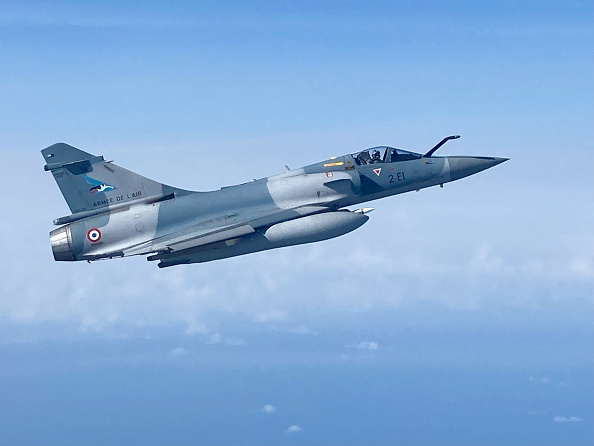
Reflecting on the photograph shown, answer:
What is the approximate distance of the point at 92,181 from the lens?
31.6 m

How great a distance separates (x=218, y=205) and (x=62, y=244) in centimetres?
638

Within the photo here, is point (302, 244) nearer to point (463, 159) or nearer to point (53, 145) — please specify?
point (463, 159)

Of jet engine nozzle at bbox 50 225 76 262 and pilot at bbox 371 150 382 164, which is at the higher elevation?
pilot at bbox 371 150 382 164

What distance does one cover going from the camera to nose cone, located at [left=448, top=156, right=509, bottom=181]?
32.4m

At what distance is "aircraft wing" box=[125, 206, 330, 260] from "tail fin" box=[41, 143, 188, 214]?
89.1 inches

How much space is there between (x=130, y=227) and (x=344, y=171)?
897 centimetres

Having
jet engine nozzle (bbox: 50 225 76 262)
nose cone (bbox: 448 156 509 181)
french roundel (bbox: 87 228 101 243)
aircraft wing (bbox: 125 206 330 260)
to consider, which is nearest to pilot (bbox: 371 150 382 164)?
nose cone (bbox: 448 156 509 181)

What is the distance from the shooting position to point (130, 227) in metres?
31.0

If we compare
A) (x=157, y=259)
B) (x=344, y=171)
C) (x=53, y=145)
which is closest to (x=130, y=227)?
(x=157, y=259)

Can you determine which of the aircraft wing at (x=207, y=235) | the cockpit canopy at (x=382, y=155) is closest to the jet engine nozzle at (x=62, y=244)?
the aircraft wing at (x=207, y=235)

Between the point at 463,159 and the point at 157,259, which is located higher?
the point at 463,159

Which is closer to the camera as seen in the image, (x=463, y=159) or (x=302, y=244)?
(x=302, y=244)

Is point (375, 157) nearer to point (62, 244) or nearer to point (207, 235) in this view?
point (207, 235)

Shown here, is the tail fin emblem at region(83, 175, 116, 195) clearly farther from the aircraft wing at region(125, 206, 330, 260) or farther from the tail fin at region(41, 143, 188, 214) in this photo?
the aircraft wing at region(125, 206, 330, 260)
